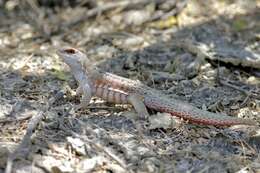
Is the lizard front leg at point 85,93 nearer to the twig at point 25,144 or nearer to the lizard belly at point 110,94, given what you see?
the lizard belly at point 110,94

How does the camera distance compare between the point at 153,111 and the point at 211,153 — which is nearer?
the point at 211,153

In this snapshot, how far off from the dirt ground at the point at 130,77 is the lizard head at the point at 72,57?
33 centimetres

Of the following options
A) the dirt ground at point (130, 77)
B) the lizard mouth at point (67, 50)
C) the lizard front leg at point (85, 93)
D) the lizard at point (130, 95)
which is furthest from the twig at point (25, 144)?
the lizard mouth at point (67, 50)

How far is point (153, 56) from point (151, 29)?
81cm

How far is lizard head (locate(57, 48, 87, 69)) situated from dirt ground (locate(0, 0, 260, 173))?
0.33m

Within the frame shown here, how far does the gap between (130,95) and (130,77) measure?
0.88 metres

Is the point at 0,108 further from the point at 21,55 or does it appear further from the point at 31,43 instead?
the point at 31,43

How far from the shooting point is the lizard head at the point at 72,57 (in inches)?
195

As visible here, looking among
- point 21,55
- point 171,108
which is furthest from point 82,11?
point 171,108

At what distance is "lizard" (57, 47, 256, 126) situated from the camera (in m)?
4.67

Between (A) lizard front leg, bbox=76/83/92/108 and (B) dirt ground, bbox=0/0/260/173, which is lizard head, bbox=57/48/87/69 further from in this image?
(B) dirt ground, bbox=0/0/260/173

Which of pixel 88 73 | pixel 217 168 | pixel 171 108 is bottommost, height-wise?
pixel 217 168

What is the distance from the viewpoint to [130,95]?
16.1 feet

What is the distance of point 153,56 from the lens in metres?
6.32
